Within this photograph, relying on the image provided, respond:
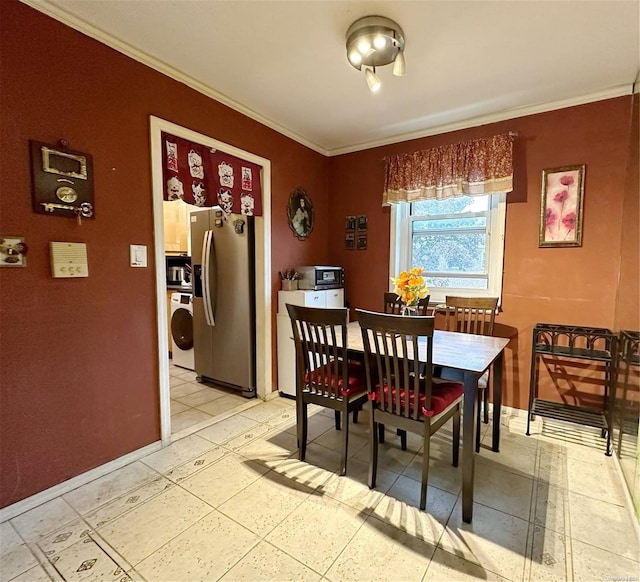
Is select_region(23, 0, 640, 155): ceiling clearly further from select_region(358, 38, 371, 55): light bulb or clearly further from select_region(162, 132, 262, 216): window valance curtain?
select_region(162, 132, 262, 216): window valance curtain

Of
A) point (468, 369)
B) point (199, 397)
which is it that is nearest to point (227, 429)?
point (199, 397)

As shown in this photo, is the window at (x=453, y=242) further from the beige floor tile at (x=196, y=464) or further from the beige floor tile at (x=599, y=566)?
the beige floor tile at (x=196, y=464)

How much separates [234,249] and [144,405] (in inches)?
59.4

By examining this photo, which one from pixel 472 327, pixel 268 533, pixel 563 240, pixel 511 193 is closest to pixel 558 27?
pixel 511 193

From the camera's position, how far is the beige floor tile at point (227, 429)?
2.46 m

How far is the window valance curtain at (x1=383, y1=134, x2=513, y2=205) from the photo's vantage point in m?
2.77

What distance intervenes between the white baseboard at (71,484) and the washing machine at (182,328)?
63.4 inches

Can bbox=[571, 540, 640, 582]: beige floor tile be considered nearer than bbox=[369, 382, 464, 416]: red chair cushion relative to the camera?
Yes

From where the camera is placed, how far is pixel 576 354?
7.71 ft

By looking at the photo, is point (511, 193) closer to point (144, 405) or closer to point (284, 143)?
point (284, 143)

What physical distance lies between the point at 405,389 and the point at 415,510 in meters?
0.64

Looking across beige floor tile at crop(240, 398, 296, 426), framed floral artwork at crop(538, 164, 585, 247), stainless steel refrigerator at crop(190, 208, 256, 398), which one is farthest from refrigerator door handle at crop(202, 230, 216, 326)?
framed floral artwork at crop(538, 164, 585, 247)

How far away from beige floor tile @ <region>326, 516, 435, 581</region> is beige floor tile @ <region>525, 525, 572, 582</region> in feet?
1.34

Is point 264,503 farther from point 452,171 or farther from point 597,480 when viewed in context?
point 452,171
